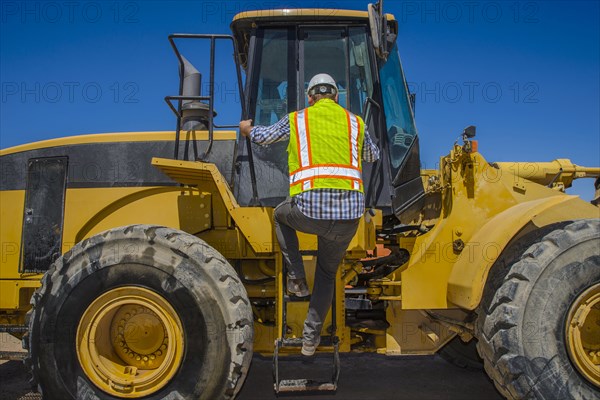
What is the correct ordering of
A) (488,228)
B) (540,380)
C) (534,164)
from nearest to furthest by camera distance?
(540,380)
(488,228)
(534,164)

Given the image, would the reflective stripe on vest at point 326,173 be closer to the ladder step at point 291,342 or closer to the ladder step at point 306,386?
the ladder step at point 291,342

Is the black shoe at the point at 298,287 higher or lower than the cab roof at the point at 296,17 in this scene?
lower

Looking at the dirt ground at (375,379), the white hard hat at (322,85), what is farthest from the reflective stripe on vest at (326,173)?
the dirt ground at (375,379)

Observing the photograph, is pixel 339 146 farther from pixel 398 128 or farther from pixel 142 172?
pixel 142 172

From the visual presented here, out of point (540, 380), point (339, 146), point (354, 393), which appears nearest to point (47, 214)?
point (339, 146)

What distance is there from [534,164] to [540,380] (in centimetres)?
319

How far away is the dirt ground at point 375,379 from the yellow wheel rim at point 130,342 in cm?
118

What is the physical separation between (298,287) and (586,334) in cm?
196

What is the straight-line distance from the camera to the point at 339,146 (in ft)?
11.3

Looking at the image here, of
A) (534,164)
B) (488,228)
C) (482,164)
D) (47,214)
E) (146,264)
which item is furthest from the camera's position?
(534,164)

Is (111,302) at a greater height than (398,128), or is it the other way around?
(398,128)

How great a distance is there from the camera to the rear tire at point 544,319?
3336 mm

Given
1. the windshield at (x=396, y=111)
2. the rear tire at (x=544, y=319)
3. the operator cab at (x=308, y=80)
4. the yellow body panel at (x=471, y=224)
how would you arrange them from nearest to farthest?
the rear tire at (x=544, y=319), the yellow body panel at (x=471, y=224), the operator cab at (x=308, y=80), the windshield at (x=396, y=111)

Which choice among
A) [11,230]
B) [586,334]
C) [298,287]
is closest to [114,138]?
[11,230]
